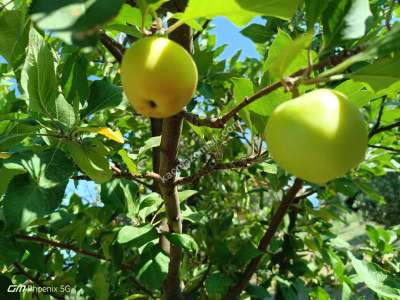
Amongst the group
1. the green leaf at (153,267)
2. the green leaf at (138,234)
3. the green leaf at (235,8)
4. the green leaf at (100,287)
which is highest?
the green leaf at (235,8)

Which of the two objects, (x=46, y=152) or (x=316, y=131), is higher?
(x=316, y=131)

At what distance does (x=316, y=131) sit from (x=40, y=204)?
0.63 m

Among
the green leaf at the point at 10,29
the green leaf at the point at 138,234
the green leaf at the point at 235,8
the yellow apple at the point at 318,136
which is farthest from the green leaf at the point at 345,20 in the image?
the green leaf at the point at 138,234

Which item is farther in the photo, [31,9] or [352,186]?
[352,186]

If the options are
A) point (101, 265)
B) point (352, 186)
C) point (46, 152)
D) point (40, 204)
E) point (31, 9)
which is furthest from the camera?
point (352, 186)

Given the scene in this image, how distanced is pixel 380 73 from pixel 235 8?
330mm

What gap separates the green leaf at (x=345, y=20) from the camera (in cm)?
86

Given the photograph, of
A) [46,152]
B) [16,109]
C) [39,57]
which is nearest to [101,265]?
[16,109]

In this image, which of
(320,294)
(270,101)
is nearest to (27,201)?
(270,101)

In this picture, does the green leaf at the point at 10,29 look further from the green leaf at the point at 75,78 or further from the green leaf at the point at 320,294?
the green leaf at the point at 320,294

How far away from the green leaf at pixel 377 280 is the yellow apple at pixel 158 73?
1.50m

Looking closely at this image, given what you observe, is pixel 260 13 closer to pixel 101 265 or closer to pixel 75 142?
pixel 75 142

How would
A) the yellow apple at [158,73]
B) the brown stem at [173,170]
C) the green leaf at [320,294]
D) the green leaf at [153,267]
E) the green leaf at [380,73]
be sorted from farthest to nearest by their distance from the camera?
1. the green leaf at [320,294]
2. the green leaf at [153,267]
3. the brown stem at [173,170]
4. the green leaf at [380,73]
5. the yellow apple at [158,73]

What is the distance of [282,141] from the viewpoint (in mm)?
674
